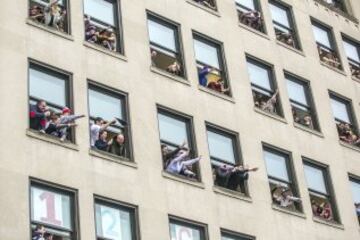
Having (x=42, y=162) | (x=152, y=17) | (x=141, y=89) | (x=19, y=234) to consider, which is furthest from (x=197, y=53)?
(x=19, y=234)

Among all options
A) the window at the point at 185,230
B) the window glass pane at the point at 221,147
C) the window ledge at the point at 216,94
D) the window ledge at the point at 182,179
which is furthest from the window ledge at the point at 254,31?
the window at the point at 185,230

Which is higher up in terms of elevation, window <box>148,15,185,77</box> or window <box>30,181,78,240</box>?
window <box>148,15,185,77</box>

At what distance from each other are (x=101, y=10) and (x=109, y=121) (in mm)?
4858

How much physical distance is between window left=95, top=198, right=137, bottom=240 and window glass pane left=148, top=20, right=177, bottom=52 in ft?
25.7

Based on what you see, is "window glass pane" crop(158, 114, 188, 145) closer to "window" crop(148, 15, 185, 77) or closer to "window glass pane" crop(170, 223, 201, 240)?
"window" crop(148, 15, 185, 77)

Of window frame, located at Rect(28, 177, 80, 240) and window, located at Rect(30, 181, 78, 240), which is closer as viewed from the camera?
window, located at Rect(30, 181, 78, 240)

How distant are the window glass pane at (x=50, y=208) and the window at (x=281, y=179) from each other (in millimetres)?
9466

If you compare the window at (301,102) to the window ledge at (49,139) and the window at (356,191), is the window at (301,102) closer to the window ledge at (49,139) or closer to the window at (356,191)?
the window at (356,191)

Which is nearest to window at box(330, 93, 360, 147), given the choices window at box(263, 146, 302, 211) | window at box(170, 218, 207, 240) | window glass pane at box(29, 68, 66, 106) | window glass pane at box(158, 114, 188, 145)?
window at box(263, 146, 302, 211)

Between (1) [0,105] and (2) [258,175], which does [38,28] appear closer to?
(1) [0,105]

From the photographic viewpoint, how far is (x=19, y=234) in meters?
25.0

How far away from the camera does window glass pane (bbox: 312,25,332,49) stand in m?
42.1

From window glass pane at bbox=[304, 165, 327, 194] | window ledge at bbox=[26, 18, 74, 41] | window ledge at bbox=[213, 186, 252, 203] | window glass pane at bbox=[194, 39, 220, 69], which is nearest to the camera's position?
window ledge at bbox=[26, 18, 74, 41]

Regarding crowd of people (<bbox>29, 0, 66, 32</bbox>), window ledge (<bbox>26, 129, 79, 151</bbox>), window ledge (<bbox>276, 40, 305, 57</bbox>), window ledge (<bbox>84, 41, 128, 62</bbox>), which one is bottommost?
window ledge (<bbox>26, 129, 79, 151</bbox>)
